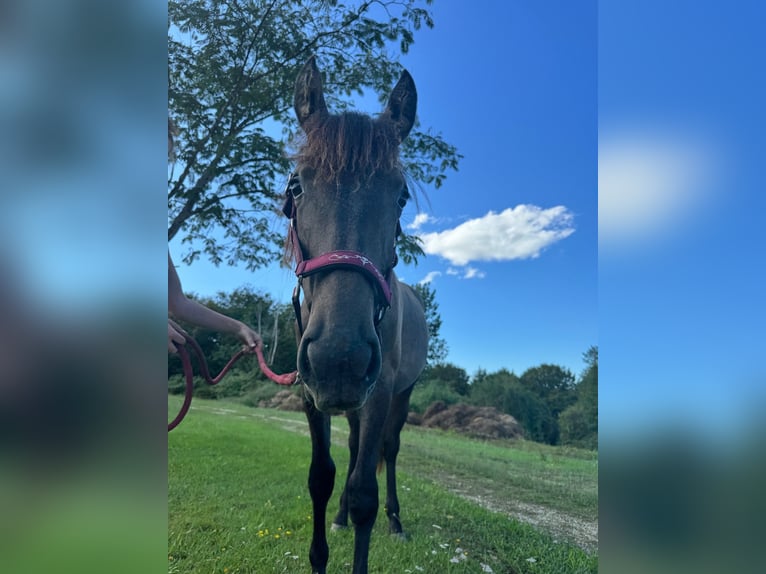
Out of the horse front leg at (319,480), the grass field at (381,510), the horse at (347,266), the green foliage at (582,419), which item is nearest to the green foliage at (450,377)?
the green foliage at (582,419)

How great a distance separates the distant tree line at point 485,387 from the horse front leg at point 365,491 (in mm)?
4608

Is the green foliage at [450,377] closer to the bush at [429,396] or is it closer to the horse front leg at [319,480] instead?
the bush at [429,396]

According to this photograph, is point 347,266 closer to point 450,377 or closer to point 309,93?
point 309,93

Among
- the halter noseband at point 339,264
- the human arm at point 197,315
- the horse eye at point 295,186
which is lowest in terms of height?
the human arm at point 197,315

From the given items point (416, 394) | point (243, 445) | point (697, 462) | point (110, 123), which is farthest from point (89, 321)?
point (416, 394)

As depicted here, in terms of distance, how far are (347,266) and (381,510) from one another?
154 inches

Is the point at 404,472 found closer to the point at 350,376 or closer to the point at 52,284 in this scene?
the point at 350,376

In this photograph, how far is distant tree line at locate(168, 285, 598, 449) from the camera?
23.4 ft

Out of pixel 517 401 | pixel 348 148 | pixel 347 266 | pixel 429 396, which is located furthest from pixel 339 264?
pixel 517 401

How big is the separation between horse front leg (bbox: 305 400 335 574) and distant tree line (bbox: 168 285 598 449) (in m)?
4.19

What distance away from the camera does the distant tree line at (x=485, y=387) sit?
714 centimetres

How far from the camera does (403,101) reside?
256cm

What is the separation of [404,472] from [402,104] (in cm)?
593

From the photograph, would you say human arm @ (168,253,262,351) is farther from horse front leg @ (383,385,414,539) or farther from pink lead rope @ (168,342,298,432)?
horse front leg @ (383,385,414,539)
